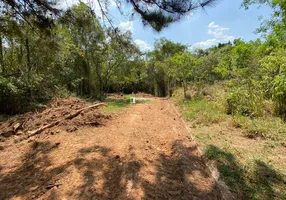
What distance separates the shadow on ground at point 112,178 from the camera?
6.33ft

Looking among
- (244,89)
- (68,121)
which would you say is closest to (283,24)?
(244,89)

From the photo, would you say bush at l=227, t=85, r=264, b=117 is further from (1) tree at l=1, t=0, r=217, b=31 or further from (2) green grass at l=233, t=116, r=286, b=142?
(1) tree at l=1, t=0, r=217, b=31

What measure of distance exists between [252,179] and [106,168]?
1.88 m

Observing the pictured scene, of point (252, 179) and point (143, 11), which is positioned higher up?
point (143, 11)

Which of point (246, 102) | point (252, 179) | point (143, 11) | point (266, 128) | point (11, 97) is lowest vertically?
point (252, 179)

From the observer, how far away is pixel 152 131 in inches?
169

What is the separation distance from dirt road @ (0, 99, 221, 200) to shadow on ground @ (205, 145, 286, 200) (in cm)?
23

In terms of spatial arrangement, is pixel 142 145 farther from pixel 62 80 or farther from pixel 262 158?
pixel 62 80

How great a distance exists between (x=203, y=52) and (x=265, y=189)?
2260 centimetres

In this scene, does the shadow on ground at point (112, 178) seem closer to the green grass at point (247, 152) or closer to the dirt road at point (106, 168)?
the dirt road at point (106, 168)

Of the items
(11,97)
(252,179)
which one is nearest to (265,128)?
(252,179)

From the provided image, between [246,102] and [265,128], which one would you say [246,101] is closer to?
[246,102]

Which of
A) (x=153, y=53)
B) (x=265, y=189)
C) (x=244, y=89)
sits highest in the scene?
(x=153, y=53)

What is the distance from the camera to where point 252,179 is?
2146 mm
